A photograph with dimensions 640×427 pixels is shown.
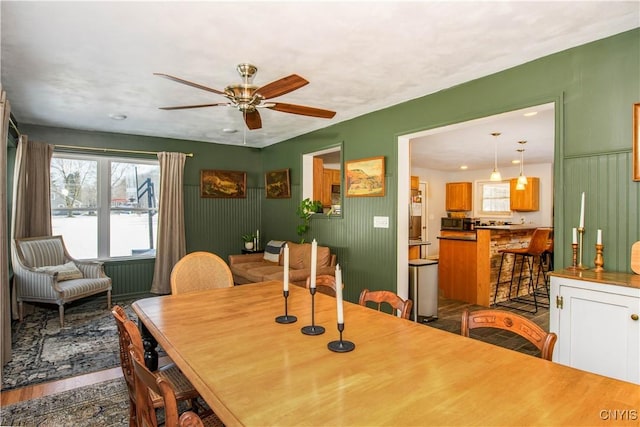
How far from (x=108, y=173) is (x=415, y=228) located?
21.8 feet

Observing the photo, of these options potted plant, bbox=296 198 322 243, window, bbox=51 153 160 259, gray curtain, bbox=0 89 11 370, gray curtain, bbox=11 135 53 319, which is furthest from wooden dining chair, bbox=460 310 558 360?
window, bbox=51 153 160 259

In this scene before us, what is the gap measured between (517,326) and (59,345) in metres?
4.01

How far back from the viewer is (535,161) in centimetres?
804

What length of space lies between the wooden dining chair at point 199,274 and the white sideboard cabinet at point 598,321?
2.32m

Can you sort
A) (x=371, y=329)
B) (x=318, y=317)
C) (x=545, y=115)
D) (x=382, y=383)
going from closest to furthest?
(x=382, y=383), (x=371, y=329), (x=318, y=317), (x=545, y=115)

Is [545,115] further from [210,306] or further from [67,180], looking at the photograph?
[67,180]

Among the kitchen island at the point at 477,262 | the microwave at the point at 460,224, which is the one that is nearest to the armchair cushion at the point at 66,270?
the kitchen island at the point at 477,262

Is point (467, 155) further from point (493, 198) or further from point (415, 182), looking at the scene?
point (493, 198)

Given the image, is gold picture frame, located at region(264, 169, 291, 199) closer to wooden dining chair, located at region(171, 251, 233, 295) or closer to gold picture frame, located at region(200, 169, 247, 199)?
gold picture frame, located at region(200, 169, 247, 199)

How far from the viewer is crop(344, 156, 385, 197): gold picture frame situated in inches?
161

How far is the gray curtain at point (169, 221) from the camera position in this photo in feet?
18.2

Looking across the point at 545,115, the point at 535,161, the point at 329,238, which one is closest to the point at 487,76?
the point at 545,115

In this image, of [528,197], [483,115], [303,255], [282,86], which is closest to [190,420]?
[282,86]

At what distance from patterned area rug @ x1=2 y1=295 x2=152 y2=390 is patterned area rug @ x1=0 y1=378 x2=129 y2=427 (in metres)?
0.38
